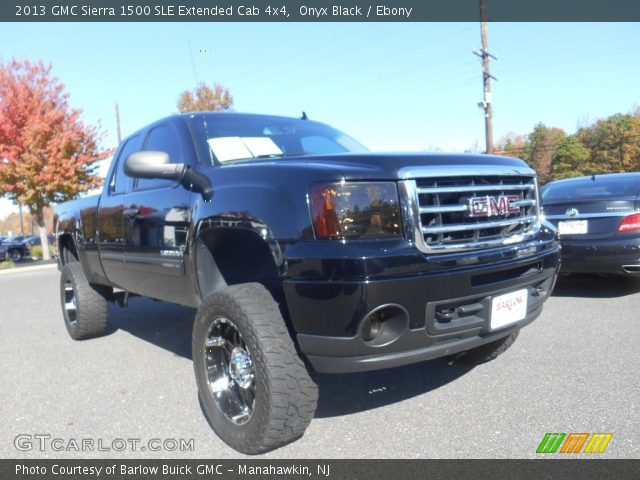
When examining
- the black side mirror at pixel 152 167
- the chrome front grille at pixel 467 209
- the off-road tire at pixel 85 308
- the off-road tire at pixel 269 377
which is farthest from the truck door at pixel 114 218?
the chrome front grille at pixel 467 209

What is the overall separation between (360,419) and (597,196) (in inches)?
175

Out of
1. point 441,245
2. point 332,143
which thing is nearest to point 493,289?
point 441,245

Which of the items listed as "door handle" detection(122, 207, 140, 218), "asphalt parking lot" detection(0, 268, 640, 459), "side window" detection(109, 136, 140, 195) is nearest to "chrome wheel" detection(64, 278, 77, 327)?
"asphalt parking lot" detection(0, 268, 640, 459)

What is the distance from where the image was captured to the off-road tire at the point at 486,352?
3709 millimetres

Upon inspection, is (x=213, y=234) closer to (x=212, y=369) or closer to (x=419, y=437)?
(x=212, y=369)

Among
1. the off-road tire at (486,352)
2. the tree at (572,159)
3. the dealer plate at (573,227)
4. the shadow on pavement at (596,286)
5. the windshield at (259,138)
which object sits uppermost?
the tree at (572,159)

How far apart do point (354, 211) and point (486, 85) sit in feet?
59.1

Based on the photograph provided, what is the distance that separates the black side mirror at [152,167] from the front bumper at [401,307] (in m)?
1.22

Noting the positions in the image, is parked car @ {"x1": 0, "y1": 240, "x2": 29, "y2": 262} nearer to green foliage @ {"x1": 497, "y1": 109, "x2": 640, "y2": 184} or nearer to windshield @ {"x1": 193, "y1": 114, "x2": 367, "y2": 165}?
windshield @ {"x1": 193, "y1": 114, "x2": 367, "y2": 165}

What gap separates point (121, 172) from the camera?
4.55 meters

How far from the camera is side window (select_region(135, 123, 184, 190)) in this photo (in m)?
3.59

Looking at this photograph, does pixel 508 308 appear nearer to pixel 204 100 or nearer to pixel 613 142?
pixel 204 100

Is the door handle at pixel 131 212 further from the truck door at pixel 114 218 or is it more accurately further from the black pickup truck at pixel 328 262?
the black pickup truck at pixel 328 262

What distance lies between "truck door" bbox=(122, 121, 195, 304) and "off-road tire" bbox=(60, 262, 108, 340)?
1.07 meters
